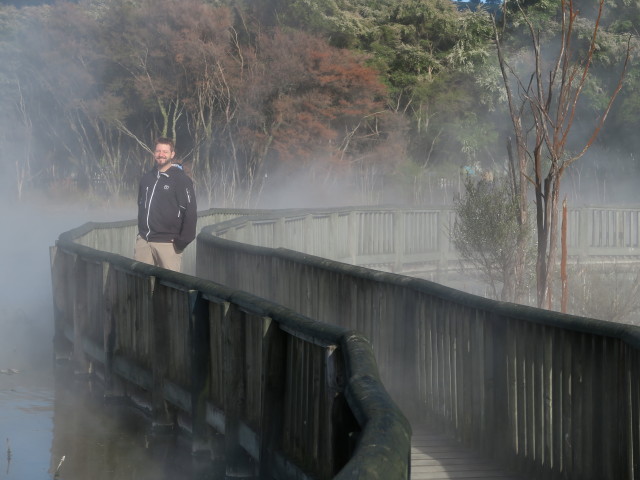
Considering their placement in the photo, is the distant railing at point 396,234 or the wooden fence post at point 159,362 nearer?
the wooden fence post at point 159,362

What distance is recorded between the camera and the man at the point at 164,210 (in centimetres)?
1120

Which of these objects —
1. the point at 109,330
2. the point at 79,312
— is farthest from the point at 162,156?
the point at 109,330

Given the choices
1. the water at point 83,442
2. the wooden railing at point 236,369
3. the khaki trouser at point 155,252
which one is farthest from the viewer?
the khaki trouser at point 155,252

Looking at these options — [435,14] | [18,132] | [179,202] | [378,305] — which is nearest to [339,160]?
[435,14]

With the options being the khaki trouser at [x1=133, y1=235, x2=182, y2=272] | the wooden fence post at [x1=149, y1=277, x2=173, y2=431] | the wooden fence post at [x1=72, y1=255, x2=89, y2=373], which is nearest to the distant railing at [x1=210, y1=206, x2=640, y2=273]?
the khaki trouser at [x1=133, y1=235, x2=182, y2=272]

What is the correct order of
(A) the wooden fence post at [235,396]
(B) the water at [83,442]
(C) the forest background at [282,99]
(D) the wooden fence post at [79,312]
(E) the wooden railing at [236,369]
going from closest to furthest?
(E) the wooden railing at [236,369] → (A) the wooden fence post at [235,396] → (B) the water at [83,442] → (D) the wooden fence post at [79,312] → (C) the forest background at [282,99]

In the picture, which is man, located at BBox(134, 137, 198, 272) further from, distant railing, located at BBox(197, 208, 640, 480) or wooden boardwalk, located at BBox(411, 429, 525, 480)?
wooden boardwalk, located at BBox(411, 429, 525, 480)

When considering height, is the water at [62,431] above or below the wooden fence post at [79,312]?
below

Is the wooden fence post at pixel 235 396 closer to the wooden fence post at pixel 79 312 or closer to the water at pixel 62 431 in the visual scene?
the water at pixel 62 431

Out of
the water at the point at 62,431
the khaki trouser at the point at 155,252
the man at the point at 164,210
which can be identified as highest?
the man at the point at 164,210

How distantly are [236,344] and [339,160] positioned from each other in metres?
33.5

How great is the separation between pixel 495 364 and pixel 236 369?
1590mm

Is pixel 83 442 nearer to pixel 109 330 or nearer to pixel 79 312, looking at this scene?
pixel 109 330

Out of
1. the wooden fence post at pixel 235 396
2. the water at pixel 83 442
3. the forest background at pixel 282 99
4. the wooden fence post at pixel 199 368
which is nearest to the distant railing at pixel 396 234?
the water at pixel 83 442
